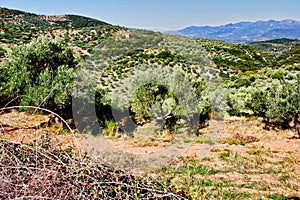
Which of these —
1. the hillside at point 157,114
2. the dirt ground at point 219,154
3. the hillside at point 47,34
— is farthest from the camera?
the hillside at point 47,34

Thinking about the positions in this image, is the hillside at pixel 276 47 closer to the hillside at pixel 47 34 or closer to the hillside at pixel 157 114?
the hillside at pixel 47 34

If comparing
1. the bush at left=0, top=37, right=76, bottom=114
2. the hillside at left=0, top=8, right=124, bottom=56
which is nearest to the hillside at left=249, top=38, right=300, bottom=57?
the hillside at left=0, top=8, right=124, bottom=56

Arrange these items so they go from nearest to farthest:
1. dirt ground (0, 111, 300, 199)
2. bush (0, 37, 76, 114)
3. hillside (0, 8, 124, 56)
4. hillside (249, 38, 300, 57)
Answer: dirt ground (0, 111, 300, 199)
bush (0, 37, 76, 114)
hillside (0, 8, 124, 56)
hillside (249, 38, 300, 57)

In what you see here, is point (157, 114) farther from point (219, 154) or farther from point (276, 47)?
point (276, 47)

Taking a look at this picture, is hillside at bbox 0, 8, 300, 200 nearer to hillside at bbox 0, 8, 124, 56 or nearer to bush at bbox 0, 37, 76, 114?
bush at bbox 0, 37, 76, 114

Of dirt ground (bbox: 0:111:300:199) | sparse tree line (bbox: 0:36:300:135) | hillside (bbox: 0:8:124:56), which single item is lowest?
dirt ground (bbox: 0:111:300:199)

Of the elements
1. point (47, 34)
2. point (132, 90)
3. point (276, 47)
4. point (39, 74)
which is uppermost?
point (276, 47)

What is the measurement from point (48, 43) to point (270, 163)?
30.5 ft

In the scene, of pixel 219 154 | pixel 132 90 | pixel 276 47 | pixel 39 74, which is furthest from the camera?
pixel 276 47

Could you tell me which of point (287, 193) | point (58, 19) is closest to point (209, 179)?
point (287, 193)

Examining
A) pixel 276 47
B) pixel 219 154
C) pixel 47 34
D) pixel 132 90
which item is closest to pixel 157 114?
pixel 132 90

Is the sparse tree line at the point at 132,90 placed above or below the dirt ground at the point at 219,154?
above

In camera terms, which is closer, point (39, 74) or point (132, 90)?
point (132, 90)

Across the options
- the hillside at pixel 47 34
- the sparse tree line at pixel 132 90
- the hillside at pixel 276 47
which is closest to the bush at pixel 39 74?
the sparse tree line at pixel 132 90
